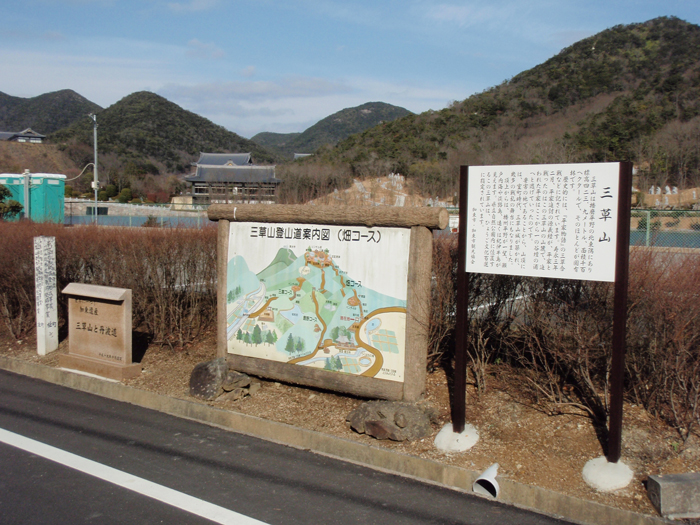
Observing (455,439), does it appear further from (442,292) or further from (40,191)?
(40,191)

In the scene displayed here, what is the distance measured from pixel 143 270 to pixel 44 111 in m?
145

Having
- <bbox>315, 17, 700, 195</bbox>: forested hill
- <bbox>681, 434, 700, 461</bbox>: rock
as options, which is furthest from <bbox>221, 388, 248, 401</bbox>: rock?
<bbox>315, 17, 700, 195</bbox>: forested hill

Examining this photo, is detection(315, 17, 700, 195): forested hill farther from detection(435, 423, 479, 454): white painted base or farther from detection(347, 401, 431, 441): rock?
detection(435, 423, 479, 454): white painted base

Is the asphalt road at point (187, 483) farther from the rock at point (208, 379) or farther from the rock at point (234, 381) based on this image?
the rock at point (234, 381)

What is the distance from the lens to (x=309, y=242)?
5.87m

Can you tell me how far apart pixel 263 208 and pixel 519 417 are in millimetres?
3380

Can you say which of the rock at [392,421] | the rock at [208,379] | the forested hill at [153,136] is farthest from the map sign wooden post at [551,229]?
the forested hill at [153,136]

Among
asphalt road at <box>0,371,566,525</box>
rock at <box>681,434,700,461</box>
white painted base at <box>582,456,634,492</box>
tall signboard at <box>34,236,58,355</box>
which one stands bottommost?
asphalt road at <box>0,371,566,525</box>

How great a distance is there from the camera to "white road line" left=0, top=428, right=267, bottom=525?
12.7 ft

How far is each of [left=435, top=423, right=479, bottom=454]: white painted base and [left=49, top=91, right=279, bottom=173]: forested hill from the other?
73.4 metres

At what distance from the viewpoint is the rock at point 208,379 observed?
6.12 m

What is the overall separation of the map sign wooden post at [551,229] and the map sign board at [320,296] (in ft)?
2.43

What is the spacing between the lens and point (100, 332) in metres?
7.18

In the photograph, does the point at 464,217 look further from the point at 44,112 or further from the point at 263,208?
the point at 44,112
